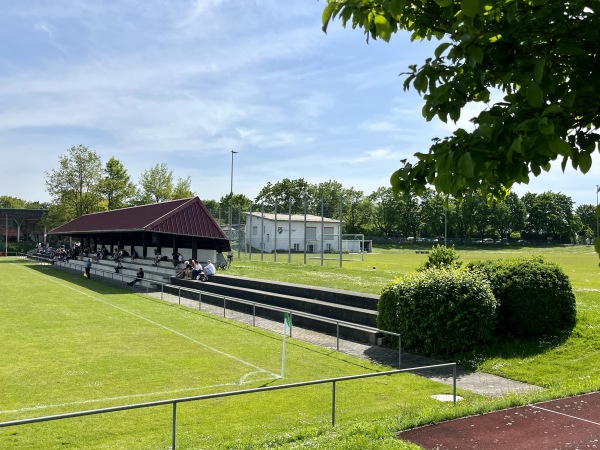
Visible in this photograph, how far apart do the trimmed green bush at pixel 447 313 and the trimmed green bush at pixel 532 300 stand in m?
0.62

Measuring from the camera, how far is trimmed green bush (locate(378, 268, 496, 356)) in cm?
1253

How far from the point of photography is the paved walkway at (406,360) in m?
9.85

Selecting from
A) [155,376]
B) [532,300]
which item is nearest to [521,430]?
[532,300]

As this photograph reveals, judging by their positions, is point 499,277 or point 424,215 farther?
point 424,215

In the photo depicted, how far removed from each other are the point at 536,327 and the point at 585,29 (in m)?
11.2

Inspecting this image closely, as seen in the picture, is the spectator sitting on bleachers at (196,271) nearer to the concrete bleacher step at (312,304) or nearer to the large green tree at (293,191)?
the concrete bleacher step at (312,304)

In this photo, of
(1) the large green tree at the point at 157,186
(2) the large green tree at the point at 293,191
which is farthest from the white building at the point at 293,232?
(2) the large green tree at the point at 293,191

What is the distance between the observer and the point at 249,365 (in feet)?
40.0

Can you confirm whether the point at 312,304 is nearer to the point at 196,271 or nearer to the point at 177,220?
the point at 196,271

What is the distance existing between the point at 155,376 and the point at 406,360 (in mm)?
5885

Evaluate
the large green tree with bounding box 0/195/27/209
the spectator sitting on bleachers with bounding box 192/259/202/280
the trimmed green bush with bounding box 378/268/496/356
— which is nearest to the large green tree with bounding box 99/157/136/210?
the spectator sitting on bleachers with bounding box 192/259/202/280

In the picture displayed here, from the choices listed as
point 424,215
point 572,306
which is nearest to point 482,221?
point 424,215

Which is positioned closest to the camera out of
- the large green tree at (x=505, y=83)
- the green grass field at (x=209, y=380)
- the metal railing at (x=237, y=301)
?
the large green tree at (x=505, y=83)

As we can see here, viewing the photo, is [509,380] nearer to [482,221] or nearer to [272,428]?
[272,428]
